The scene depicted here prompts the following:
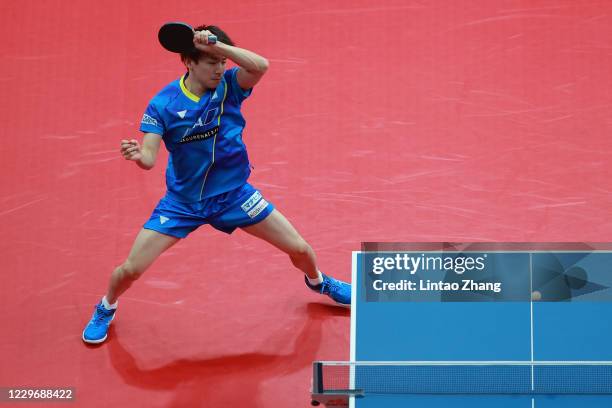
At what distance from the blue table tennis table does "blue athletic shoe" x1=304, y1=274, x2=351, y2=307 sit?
2.06ft

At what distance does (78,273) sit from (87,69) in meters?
1.93

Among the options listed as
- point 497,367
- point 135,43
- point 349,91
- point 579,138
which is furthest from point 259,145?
point 497,367

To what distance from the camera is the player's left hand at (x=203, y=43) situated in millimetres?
4676

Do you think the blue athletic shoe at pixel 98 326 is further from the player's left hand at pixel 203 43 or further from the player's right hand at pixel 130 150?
the player's left hand at pixel 203 43

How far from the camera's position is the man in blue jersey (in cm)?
492

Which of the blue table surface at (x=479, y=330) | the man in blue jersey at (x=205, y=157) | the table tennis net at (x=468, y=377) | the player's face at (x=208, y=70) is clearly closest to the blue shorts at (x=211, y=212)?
the man in blue jersey at (x=205, y=157)

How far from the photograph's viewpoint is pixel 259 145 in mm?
6797

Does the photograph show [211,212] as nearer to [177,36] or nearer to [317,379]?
[177,36]

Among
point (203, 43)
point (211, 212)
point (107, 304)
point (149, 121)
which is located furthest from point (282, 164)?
point (203, 43)

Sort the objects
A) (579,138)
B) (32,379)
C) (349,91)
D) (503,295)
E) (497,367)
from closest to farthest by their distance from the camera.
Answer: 1. (497,367)
2. (503,295)
3. (32,379)
4. (579,138)
5. (349,91)

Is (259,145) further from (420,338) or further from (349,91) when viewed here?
(420,338)

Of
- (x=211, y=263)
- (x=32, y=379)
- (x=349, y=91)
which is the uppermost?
(x=349, y=91)

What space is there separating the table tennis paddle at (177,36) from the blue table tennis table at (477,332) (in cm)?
134

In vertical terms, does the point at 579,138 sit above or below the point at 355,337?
above
